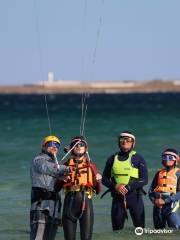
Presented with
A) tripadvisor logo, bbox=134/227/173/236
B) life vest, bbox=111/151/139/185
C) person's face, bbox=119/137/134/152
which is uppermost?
person's face, bbox=119/137/134/152

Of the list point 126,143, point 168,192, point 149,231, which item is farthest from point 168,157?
point 149,231

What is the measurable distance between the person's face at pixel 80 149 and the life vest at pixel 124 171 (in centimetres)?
114

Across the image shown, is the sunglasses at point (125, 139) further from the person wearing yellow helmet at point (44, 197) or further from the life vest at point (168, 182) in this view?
the person wearing yellow helmet at point (44, 197)

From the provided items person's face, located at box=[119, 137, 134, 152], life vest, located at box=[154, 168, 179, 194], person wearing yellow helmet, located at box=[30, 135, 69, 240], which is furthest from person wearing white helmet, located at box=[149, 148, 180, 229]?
person wearing yellow helmet, located at box=[30, 135, 69, 240]

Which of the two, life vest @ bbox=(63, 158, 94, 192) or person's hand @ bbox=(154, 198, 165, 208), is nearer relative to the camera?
life vest @ bbox=(63, 158, 94, 192)

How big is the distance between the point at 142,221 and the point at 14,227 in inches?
107

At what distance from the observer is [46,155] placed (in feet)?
32.5

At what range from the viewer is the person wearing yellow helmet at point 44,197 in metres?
9.77

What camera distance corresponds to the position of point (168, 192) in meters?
10.8

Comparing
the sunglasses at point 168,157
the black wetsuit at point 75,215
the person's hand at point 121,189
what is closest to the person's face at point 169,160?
the sunglasses at point 168,157

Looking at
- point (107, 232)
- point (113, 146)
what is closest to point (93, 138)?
point (113, 146)

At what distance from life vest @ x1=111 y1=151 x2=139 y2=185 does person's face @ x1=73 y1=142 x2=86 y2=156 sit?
1.14m

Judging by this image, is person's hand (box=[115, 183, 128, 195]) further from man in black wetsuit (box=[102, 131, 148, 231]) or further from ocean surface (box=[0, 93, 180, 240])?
ocean surface (box=[0, 93, 180, 240])

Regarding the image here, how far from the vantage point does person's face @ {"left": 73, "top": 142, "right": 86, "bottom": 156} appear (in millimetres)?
9836
